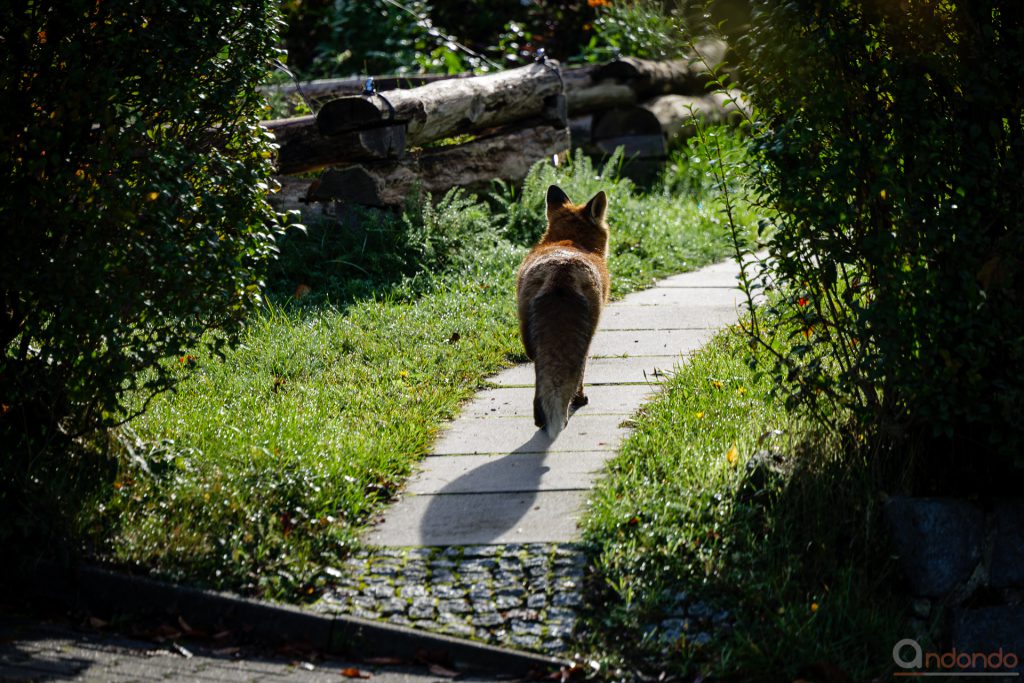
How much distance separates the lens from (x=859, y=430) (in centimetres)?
504

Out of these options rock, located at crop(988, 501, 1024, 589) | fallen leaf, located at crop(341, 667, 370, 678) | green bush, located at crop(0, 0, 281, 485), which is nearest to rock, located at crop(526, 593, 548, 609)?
fallen leaf, located at crop(341, 667, 370, 678)

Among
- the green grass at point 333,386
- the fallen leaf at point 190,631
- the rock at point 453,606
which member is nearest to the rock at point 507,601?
the rock at point 453,606

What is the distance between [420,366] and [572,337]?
1.75 metres

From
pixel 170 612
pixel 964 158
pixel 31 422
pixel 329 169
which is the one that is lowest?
pixel 170 612

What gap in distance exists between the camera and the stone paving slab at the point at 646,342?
7.56 m

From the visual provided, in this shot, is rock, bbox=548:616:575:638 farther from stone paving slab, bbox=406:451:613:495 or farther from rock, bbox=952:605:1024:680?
rock, bbox=952:605:1024:680

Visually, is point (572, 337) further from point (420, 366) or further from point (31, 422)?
point (31, 422)

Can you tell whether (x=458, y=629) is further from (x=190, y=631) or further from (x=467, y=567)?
(x=190, y=631)

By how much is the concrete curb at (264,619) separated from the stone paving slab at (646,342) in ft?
11.5

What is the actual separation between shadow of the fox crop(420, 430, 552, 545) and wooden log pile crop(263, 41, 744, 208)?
299 cm

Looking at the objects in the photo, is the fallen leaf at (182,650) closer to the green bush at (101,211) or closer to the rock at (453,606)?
the rock at (453,606)

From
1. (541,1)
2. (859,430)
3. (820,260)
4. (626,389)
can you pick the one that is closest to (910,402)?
(859,430)

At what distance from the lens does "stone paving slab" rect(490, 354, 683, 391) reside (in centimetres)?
698

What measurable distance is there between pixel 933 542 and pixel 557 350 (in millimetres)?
2084
